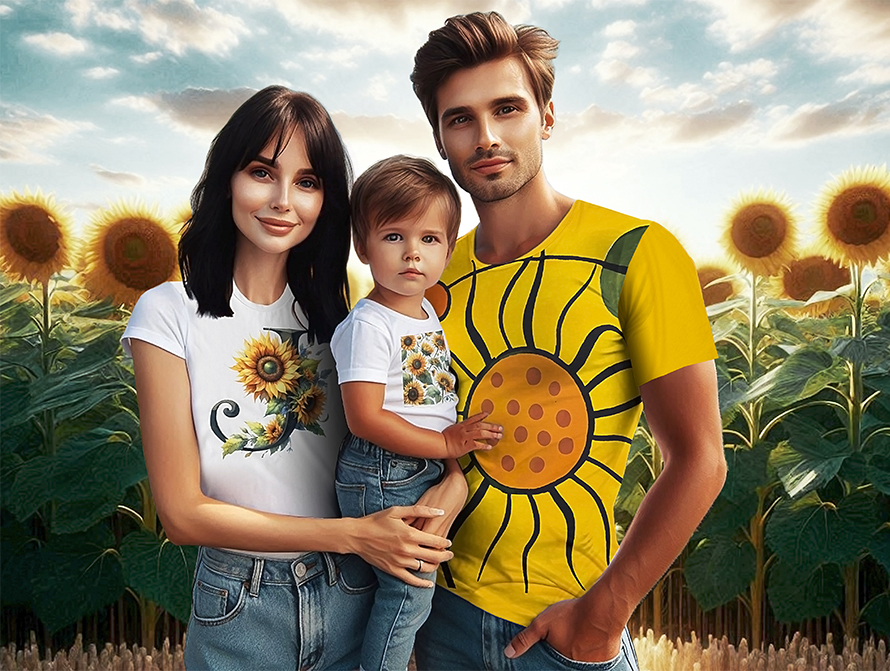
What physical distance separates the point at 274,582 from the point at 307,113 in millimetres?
779

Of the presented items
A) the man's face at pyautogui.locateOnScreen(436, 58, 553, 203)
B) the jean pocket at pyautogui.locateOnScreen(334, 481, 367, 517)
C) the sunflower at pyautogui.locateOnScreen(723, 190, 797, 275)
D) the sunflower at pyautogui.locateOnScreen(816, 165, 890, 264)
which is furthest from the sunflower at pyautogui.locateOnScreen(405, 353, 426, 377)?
the sunflower at pyautogui.locateOnScreen(816, 165, 890, 264)

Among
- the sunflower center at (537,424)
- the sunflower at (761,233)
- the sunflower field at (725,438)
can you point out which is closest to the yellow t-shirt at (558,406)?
the sunflower center at (537,424)

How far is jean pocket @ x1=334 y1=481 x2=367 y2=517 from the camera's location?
52.8 inches

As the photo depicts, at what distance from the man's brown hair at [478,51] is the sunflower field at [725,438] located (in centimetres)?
136

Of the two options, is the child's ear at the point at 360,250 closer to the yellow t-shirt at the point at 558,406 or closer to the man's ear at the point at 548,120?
the yellow t-shirt at the point at 558,406

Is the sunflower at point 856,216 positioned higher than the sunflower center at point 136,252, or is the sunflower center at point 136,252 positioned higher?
the sunflower at point 856,216

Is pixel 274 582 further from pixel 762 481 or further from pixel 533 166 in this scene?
pixel 762 481

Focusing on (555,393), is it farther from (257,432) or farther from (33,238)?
(33,238)

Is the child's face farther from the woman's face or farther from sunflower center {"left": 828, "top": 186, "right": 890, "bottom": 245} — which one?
sunflower center {"left": 828, "top": 186, "right": 890, "bottom": 245}

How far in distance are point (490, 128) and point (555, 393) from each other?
1.58ft

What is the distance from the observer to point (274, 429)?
1347mm

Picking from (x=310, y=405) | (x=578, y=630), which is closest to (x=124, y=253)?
(x=310, y=405)

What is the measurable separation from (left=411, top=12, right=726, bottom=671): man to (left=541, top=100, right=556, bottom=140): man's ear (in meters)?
0.07

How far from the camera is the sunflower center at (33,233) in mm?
2732
